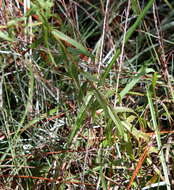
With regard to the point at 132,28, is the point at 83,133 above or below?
below

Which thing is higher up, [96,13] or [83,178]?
[96,13]

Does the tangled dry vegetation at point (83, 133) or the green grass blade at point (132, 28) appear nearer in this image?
the green grass blade at point (132, 28)

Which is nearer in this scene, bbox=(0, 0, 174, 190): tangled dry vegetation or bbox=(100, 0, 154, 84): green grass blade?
bbox=(100, 0, 154, 84): green grass blade

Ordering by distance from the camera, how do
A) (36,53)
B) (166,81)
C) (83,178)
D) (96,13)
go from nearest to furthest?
(83,178), (166,81), (36,53), (96,13)

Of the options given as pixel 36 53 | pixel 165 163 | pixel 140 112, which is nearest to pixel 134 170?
pixel 165 163

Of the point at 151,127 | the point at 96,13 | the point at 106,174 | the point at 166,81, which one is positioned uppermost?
the point at 96,13

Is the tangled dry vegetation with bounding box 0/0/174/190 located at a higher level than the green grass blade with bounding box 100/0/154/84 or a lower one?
lower

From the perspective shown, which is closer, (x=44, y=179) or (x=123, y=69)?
(x=44, y=179)

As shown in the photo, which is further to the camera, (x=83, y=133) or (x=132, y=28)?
(x=83, y=133)

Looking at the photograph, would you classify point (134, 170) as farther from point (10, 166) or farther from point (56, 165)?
point (10, 166)

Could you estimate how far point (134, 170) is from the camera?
1.06 meters

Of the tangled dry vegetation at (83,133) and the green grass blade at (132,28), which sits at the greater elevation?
the green grass blade at (132,28)

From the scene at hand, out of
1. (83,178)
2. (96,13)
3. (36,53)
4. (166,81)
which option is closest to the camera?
(83,178)

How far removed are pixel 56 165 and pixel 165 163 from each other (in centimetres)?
31
